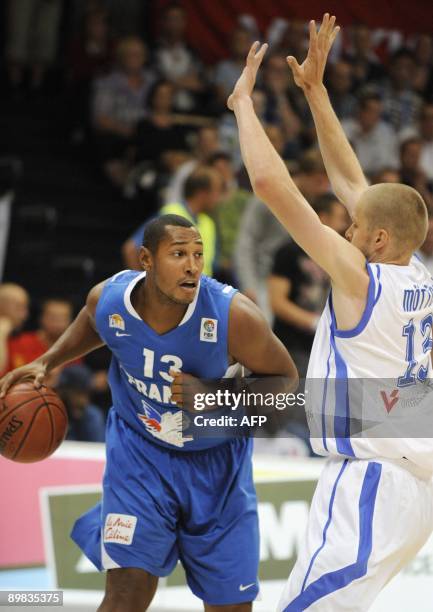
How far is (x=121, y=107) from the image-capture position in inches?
393

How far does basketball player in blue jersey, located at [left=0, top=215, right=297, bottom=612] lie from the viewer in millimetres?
4195

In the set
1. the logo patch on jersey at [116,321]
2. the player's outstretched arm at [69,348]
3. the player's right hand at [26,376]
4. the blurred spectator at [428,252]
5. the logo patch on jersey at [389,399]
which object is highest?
the blurred spectator at [428,252]

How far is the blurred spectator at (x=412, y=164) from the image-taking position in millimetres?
9281

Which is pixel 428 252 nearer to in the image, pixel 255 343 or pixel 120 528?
pixel 255 343

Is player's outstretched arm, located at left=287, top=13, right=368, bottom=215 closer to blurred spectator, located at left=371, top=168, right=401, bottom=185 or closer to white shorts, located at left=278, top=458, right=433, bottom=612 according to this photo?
white shorts, located at left=278, top=458, right=433, bottom=612

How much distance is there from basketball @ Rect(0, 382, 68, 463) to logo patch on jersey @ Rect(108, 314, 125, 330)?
421mm

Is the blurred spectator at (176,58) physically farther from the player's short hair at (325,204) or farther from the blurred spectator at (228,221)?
the player's short hair at (325,204)

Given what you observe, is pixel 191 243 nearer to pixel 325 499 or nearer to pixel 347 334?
pixel 347 334

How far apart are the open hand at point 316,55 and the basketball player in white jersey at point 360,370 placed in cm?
37

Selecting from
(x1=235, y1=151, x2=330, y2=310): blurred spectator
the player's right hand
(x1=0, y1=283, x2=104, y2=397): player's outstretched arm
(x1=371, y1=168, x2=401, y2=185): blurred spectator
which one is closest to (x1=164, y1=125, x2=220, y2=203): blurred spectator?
(x1=235, y1=151, x2=330, y2=310): blurred spectator

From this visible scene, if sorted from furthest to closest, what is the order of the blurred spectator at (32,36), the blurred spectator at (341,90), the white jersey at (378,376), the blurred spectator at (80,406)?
the blurred spectator at (32,36) → the blurred spectator at (341,90) → the blurred spectator at (80,406) → the white jersey at (378,376)

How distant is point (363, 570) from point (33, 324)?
198 inches

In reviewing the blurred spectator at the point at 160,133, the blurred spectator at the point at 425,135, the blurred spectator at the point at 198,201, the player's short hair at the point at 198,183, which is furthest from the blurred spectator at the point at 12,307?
the blurred spectator at the point at 425,135

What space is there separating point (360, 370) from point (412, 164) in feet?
19.3
